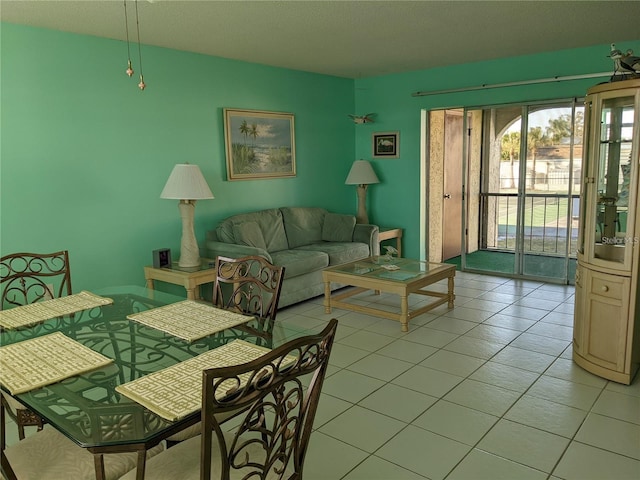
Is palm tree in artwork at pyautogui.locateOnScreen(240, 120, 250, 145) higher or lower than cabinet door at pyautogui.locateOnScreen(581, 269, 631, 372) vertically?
higher

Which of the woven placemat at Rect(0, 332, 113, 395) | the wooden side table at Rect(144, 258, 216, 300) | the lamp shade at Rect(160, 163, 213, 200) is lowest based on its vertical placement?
the wooden side table at Rect(144, 258, 216, 300)

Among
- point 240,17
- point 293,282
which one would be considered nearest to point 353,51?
point 240,17

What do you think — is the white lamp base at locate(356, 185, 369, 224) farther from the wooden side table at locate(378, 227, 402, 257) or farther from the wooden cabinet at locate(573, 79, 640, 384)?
the wooden cabinet at locate(573, 79, 640, 384)

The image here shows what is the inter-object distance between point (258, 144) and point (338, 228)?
136cm

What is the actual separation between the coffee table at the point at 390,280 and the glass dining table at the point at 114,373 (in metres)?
2.08

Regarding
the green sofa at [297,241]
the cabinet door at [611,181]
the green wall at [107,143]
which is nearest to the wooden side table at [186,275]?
the green wall at [107,143]

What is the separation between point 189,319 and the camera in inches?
88.2

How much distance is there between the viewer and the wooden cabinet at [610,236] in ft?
9.63

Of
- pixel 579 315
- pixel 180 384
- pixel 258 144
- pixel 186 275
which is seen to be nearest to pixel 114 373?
pixel 180 384

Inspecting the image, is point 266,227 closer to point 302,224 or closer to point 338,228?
point 302,224

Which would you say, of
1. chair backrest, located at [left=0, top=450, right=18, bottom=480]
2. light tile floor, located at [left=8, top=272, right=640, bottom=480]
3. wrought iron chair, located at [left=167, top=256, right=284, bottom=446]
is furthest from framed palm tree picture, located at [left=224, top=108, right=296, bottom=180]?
chair backrest, located at [left=0, top=450, right=18, bottom=480]

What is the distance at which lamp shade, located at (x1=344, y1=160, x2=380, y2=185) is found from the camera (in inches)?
247

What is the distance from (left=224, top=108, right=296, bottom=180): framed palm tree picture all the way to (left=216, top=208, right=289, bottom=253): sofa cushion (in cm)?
43

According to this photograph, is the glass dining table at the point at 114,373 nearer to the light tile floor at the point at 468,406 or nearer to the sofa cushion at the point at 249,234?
the light tile floor at the point at 468,406
